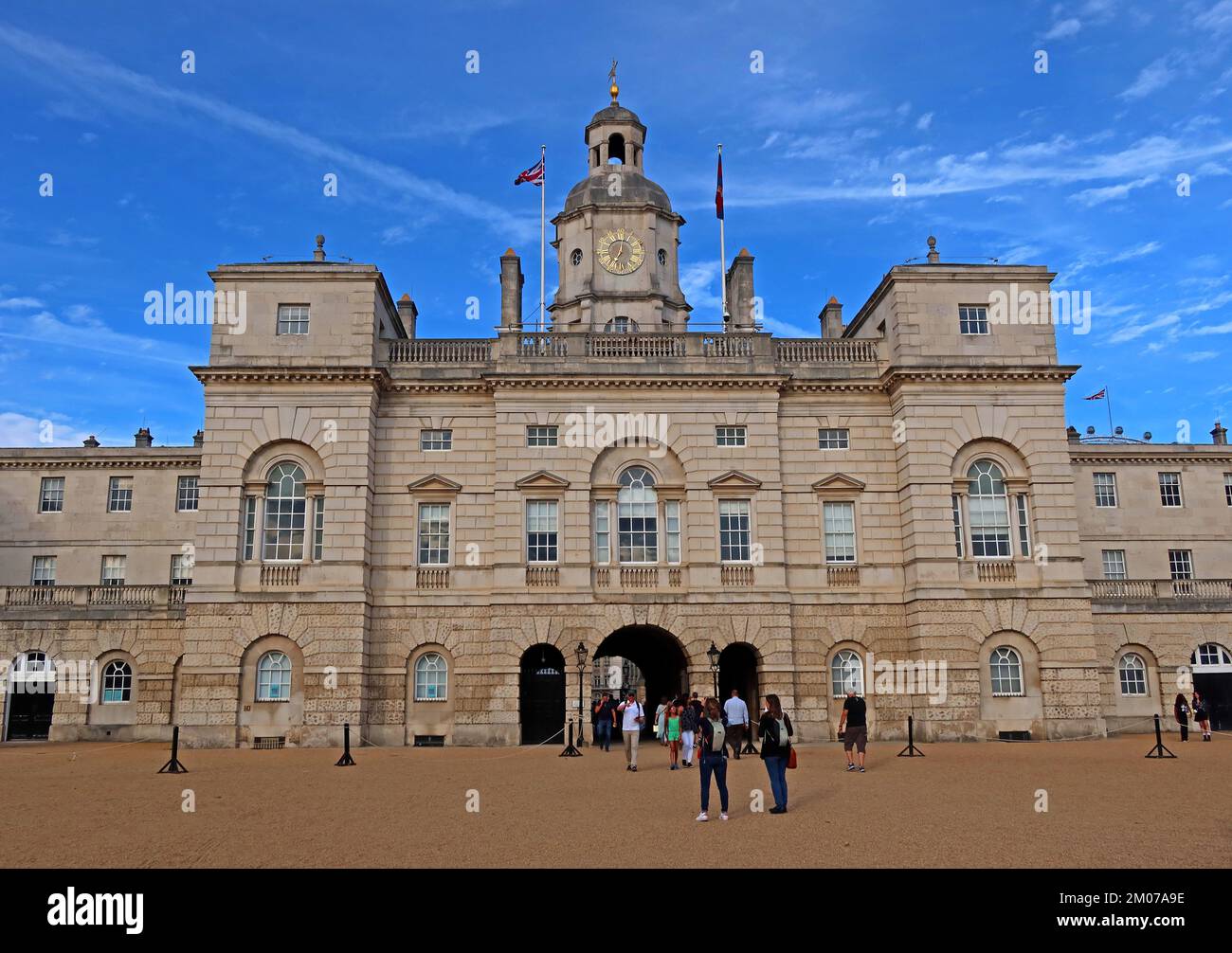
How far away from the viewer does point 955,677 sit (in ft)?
111

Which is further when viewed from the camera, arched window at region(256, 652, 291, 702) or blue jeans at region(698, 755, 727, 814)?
arched window at region(256, 652, 291, 702)

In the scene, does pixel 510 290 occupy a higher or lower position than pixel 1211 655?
Answer: higher

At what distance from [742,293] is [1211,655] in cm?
2323

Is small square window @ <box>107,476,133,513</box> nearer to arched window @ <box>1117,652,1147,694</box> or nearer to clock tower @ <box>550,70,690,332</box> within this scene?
clock tower @ <box>550,70,690,332</box>

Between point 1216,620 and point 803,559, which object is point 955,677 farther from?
point 1216,620

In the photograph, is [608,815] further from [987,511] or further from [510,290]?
[510,290]

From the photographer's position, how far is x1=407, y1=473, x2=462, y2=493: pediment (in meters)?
35.5

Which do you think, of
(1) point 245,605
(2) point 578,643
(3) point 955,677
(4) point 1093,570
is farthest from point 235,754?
(4) point 1093,570

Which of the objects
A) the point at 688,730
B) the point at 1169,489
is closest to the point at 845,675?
the point at 688,730

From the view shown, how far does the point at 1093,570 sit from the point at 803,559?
17.7 meters

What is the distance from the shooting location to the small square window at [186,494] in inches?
1790

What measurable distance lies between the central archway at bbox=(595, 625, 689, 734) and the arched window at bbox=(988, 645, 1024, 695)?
10129 mm

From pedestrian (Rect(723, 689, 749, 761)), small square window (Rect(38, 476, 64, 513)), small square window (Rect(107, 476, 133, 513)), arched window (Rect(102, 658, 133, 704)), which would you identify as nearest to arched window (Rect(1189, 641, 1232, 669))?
pedestrian (Rect(723, 689, 749, 761))

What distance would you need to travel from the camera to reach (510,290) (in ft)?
130
